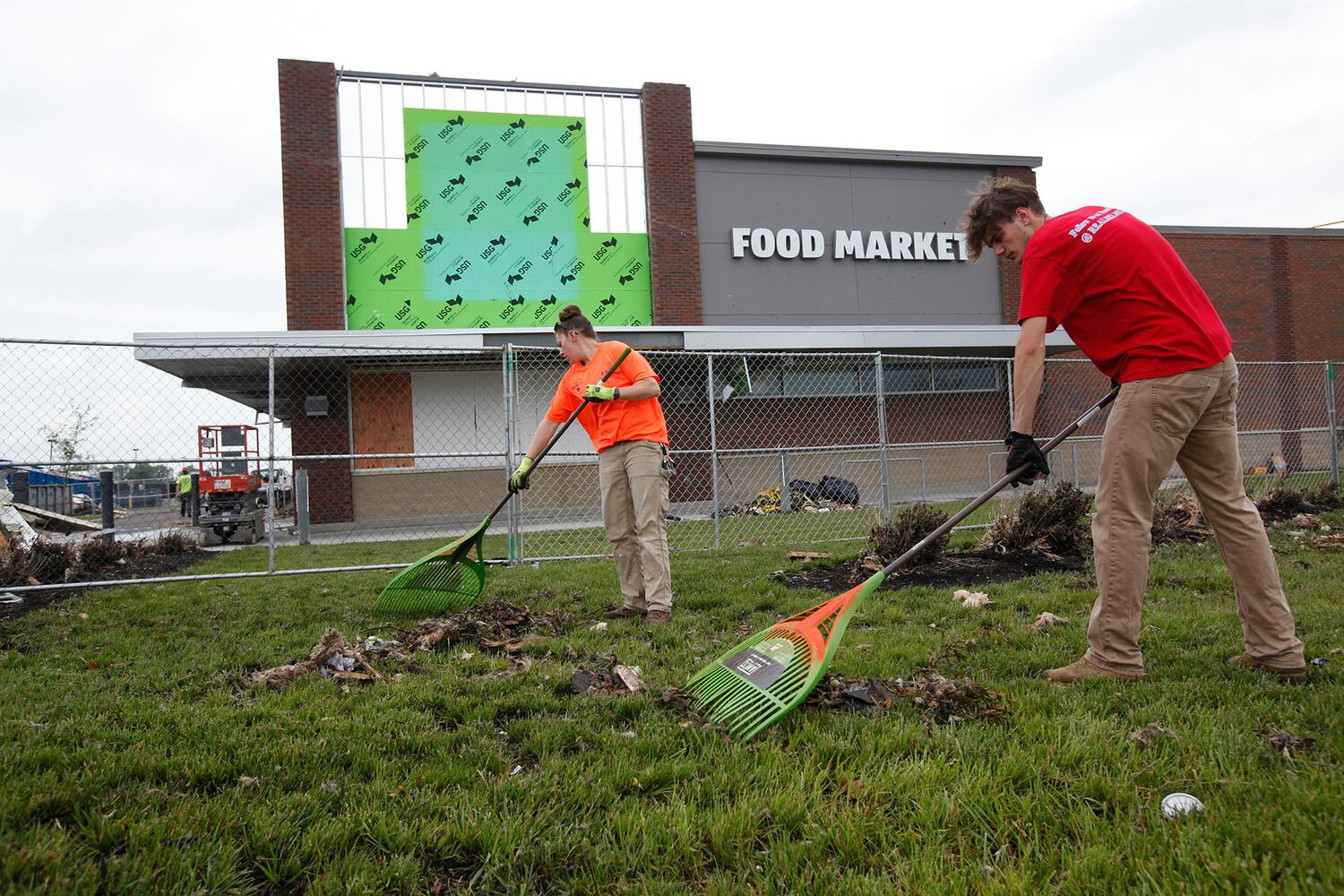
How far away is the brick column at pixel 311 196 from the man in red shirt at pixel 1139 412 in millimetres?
14622

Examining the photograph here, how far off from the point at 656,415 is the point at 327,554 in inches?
243

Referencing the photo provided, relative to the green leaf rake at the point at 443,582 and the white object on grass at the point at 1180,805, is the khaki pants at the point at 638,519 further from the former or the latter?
the white object on grass at the point at 1180,805

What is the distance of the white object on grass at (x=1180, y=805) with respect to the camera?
6.77 feet

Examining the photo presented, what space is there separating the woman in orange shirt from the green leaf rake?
0.48ft

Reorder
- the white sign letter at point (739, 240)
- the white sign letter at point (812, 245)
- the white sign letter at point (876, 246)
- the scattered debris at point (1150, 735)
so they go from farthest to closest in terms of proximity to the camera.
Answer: the white sign letter at point (876, 246) → the white sign letter at point (812, 245) → the white sign letter at point (739, 240) → the scattered debris at point (1150, 735)

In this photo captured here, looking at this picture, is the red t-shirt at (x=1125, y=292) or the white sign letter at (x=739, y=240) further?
the white sign letter at (x=739, y=240)

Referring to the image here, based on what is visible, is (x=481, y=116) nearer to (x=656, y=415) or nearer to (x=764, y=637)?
(x=656, y=415)

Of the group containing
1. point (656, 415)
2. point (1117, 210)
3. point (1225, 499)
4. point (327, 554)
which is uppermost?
point (1117, 210)

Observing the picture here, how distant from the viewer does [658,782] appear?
2439 millimetres

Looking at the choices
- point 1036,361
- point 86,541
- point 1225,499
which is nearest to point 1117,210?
point 1036,361

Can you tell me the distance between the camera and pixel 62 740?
2.74 meters

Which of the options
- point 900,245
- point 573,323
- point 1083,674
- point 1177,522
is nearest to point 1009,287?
point 900,245

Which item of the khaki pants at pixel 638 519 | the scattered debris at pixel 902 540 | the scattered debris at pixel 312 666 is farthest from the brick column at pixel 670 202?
the scattered debris at pixel 312 666

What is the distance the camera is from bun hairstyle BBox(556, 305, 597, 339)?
17.4 ft
